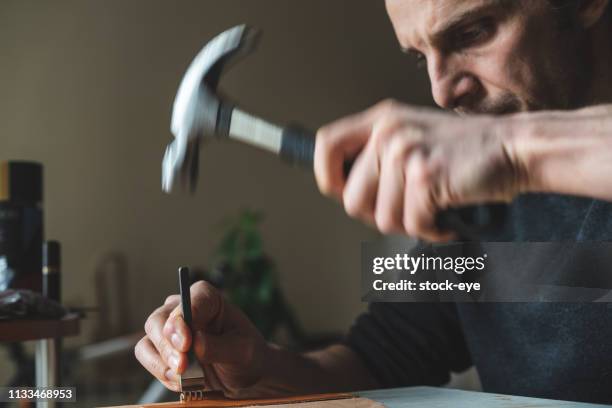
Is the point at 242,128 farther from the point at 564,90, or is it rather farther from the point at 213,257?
the point at 213,257

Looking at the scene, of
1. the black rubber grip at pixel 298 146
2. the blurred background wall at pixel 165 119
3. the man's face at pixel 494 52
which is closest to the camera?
the black rubber grip at pixel 298 146

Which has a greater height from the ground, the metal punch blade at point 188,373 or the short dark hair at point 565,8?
the short dark hair at point 565,8

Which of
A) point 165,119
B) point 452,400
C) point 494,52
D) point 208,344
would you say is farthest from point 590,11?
point 165,119

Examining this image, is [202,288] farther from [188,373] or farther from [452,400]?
[452,400]

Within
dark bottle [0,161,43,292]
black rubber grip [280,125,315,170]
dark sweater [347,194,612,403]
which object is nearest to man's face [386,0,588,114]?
dark sweater [347,194,612,403]

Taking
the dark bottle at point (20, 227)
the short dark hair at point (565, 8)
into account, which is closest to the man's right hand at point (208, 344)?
the dark bottle at point (20, 227)

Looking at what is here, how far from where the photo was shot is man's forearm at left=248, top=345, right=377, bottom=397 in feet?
2.69

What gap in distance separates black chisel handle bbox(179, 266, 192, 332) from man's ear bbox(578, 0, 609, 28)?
63 cm

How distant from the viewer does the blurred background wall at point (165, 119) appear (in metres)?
3.33

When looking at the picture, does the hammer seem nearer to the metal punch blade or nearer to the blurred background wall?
the metal punch blade

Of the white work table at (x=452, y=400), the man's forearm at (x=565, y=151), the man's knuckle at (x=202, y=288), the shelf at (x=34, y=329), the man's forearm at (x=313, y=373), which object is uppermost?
the man's forearm at (x=565, y=151)

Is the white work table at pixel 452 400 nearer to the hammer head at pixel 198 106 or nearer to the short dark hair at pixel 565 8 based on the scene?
the hammer head at pixel 198 106

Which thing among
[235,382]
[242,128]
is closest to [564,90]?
[242,128]

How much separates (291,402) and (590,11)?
66cm
